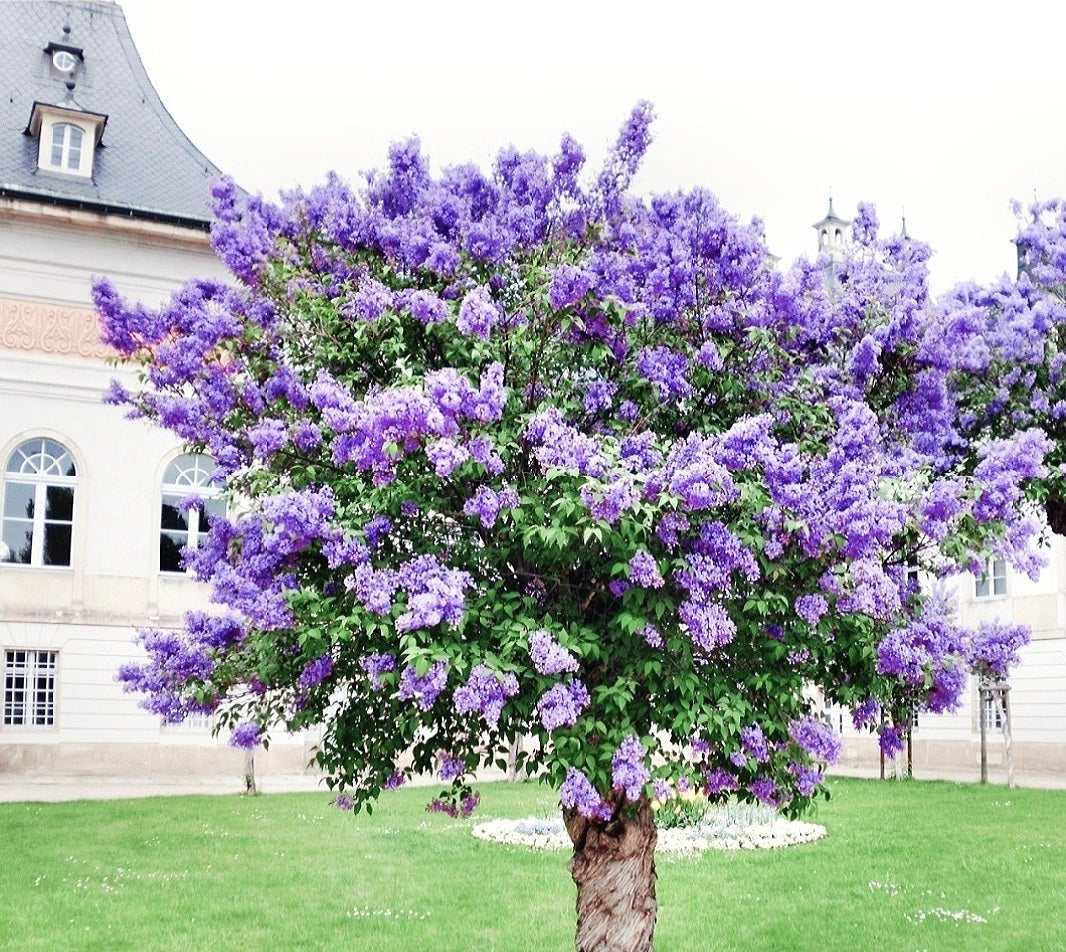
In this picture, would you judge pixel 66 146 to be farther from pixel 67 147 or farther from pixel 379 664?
pixel 379 664

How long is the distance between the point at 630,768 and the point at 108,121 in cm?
2335

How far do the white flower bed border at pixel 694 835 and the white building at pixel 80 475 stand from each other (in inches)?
395

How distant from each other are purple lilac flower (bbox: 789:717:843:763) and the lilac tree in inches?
1.4

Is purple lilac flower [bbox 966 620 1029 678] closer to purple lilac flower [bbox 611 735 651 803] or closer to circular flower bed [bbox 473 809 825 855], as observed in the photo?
purple lilac flower [bbox 611 735 651 803]

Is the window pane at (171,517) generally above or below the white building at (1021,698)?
above

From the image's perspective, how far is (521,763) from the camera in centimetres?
634

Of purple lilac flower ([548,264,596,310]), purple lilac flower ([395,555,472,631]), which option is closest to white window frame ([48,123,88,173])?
purple lilac flower ([548,264,596,310])

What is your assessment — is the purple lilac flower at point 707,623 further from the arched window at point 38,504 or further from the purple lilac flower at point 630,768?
the arched window at point 38,504

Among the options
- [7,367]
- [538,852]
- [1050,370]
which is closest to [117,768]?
[7,367]

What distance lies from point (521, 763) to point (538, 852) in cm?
738

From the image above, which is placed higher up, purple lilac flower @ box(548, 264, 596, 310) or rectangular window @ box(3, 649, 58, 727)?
purple lilac flower @ box(548, 264, 596, 310)

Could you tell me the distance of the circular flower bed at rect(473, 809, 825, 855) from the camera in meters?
13.7

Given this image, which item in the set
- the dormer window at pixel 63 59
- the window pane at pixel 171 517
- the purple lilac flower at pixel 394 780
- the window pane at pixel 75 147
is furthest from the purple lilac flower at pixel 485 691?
the dormer window at pixel 63 59

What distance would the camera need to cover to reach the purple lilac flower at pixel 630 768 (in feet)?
18.4
